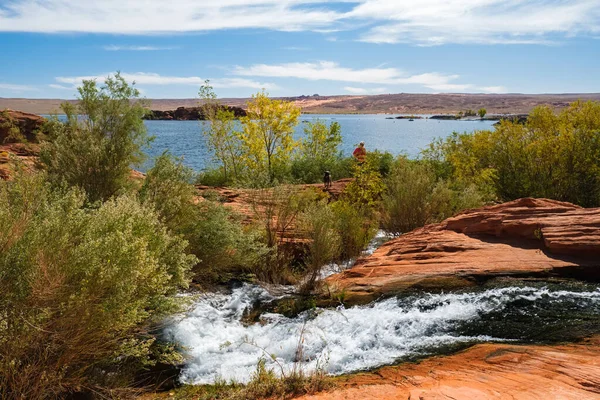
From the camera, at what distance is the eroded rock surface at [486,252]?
378 inches

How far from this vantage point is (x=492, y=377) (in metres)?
5.69

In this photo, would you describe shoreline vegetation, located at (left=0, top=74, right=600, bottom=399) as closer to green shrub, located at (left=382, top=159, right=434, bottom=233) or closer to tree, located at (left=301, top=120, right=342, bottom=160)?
green shrub, located at (left=382, top=159, right=434, bottom=233)

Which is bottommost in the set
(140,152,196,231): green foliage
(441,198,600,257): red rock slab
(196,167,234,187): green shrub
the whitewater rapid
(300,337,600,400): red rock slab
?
the whitewater rapid

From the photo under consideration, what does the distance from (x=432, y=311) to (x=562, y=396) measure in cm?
360

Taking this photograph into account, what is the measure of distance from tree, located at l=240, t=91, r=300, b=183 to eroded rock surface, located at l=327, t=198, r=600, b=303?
1325cm

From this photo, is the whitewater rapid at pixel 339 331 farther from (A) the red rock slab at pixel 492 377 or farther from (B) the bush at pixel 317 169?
(B) the bush at pixel 317 169

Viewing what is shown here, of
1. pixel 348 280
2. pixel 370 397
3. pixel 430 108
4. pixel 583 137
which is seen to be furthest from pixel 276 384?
pixel 430 108

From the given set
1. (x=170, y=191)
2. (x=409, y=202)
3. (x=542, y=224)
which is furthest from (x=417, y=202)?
(x=170, y=191)

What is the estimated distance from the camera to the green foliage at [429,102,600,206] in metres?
14.2

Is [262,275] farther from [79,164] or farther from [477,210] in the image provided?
[477,210]

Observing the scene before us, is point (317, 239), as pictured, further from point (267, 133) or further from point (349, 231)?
point (267, 133)

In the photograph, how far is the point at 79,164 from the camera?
10.7m

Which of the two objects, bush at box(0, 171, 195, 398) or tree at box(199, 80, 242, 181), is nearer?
bush at box(0, 171, 195, 398)

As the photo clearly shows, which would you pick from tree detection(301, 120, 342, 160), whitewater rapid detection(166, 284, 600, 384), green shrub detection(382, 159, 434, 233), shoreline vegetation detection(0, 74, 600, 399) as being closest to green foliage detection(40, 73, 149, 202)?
shoreline vegetation detection(0, 74, 600, 399)
